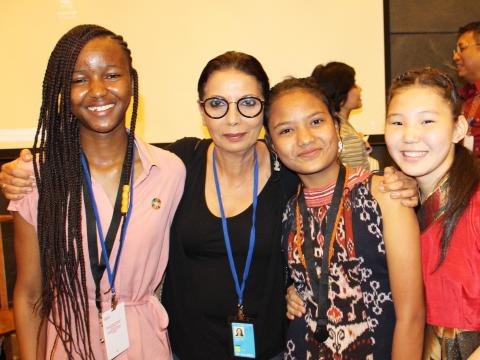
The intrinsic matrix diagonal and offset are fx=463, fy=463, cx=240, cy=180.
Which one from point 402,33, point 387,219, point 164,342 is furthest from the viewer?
point 402,33

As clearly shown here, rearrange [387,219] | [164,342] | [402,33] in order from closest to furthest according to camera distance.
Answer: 1. [387,219]
2. [164,342]
3. [402,33]

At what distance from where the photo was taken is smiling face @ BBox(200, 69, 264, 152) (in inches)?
73.1

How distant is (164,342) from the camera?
179 centimetres

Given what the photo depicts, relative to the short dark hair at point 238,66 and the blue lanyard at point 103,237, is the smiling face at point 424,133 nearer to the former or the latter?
the short dark hair at point 238,66

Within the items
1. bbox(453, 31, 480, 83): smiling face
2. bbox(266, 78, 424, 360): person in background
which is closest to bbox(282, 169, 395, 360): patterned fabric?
bbox(266, 78, 424, 360): person in background

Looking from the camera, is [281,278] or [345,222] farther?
[281,278]

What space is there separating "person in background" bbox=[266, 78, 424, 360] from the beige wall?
2.77 metres

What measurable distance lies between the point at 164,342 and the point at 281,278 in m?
0.52

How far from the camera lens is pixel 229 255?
6.04 ft

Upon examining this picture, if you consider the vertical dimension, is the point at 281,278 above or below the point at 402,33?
below

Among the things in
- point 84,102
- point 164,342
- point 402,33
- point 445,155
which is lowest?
point 164,342

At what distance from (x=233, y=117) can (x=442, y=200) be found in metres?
0.84

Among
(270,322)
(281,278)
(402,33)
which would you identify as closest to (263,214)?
(281,278)

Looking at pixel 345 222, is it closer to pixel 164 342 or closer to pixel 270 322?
pixel 270 322
